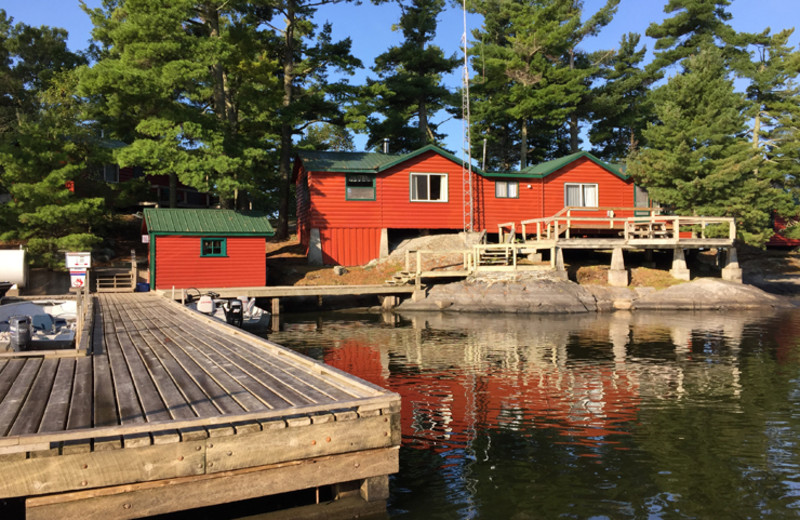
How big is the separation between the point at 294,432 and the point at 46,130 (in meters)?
28.2

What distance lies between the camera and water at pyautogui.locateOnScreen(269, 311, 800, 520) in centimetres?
632

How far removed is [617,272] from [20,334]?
24.4m

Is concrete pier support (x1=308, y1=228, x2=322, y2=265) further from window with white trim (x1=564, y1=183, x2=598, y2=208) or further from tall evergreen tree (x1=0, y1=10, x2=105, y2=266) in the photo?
window with white trim (x1=564, y1=183, x2=598, y2=208)

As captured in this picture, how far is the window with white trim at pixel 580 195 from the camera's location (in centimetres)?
3559

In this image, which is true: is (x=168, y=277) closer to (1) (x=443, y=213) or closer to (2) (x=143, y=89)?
(2) (x=143, y=89)

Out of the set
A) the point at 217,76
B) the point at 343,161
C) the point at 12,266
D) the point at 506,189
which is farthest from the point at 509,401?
the point at 217,76

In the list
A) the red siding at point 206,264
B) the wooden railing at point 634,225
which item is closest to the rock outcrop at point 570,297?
Answer: the wooden railing at point 634,225

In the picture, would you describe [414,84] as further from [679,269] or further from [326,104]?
[679,269]

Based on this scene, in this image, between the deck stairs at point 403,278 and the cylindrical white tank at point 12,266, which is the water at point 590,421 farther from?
the cylindrical white tank at point 12,266

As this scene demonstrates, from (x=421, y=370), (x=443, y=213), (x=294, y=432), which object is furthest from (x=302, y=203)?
(x=294, y=432)

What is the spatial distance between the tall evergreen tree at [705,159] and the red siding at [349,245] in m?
16.0

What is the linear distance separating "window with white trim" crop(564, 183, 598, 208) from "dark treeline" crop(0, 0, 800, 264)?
9.51ft

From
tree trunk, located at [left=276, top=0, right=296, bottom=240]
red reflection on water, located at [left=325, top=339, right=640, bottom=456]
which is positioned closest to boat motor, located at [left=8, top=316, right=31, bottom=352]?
red reflection on water, located at [left=325, top=339, right=640, bottom=456]

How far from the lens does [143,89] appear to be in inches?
1083
